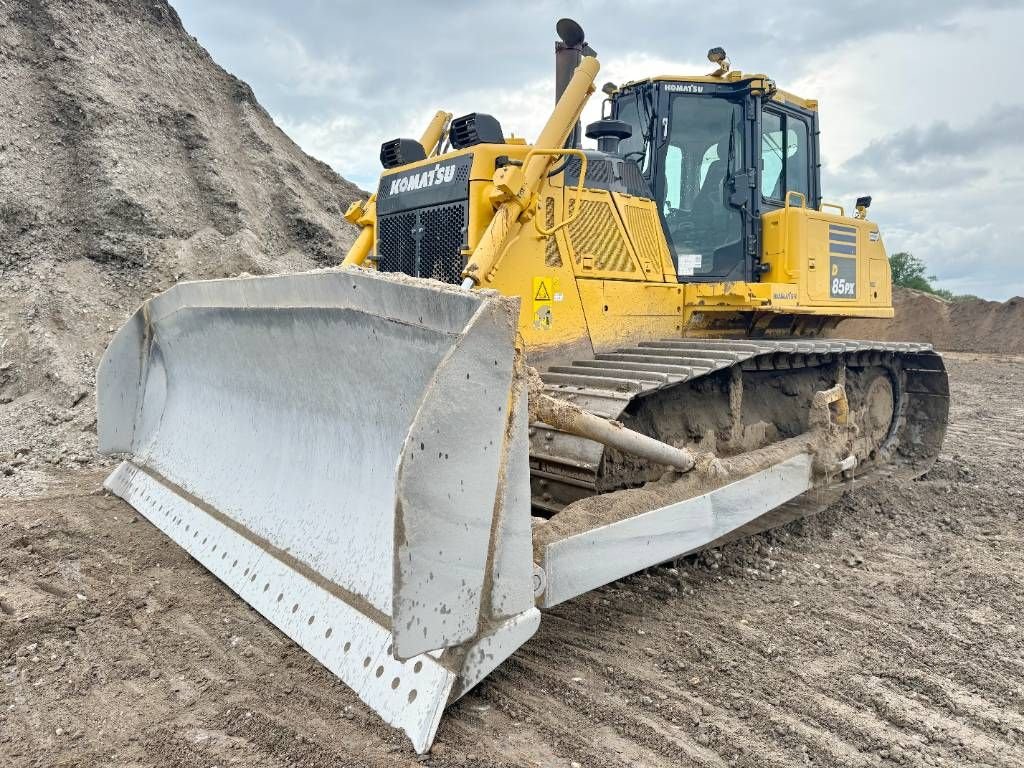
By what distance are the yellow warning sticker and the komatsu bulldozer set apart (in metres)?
0.02

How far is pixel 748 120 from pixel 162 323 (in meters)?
3.96

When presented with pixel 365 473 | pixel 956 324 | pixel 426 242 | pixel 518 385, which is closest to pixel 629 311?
pixel 426 242

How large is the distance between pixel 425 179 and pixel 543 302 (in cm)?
106

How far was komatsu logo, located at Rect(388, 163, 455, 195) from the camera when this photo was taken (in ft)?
14.7

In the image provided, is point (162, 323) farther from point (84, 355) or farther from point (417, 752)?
point (84, 355)

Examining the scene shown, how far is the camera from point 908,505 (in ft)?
18.1

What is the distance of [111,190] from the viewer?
10133mm

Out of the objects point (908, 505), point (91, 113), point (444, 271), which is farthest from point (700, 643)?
point (91, 113)

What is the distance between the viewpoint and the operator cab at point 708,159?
5312 millimetres

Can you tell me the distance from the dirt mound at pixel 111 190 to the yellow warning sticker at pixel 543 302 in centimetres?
436

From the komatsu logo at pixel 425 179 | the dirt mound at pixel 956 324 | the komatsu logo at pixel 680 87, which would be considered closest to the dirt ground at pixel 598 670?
the komatsu logo at pixel 425 179

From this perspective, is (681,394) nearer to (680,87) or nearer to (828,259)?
(828,259)

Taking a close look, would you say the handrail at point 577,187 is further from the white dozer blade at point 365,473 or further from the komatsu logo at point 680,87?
the white dozer blade at point 365,473

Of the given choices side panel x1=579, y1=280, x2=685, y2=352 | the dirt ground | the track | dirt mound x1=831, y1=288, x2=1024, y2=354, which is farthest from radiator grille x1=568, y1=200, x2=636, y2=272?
dirt mound x1=831, y1=288, x2=1024, y2=354
